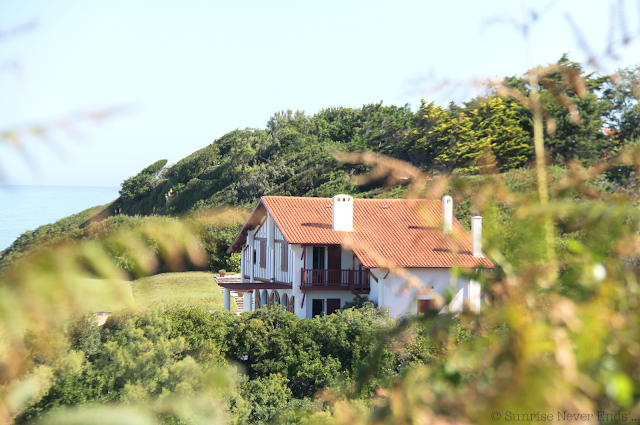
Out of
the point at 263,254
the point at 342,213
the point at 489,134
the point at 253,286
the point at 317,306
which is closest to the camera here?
the point at 489,134

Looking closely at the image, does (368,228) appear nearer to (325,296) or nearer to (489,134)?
(325,296)

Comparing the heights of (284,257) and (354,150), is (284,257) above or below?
below

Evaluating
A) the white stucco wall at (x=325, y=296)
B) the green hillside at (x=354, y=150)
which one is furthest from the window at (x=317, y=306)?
the green hillside at (x=354, y=150)

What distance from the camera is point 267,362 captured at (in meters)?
15.7

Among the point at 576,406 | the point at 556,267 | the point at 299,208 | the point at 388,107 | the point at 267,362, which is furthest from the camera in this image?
the point at 388,107

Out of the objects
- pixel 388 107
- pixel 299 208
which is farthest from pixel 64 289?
pixel 388 107

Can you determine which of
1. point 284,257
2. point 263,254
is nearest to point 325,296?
point 284,257

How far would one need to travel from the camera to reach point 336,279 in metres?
23.7

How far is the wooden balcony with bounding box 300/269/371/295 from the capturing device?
914 inches

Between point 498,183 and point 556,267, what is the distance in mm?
235

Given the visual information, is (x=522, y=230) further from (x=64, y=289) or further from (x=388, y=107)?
(x=388, y=107)

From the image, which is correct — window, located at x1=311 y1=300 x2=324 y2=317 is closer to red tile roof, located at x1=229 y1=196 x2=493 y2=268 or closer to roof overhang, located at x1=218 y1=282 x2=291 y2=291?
roof overhang, located at x1=218 y1=282 x2=291 y2=291

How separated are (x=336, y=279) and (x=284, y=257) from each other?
2.54 m

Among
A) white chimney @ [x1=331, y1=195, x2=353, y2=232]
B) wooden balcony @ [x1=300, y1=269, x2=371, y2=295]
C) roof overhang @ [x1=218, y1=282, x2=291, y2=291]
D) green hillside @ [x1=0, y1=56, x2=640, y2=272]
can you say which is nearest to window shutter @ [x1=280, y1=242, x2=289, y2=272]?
roof overhang @ [x1=218, y1=282, x2=291, y2=291]
